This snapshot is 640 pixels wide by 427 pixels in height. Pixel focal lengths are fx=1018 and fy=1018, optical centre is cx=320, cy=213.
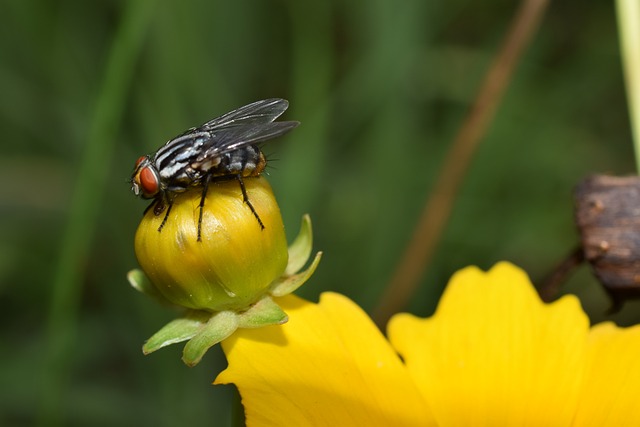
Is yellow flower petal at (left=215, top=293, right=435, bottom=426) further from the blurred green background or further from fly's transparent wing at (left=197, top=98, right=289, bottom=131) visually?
the blurred green background

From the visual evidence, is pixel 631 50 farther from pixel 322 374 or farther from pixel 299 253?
pixel 322 374

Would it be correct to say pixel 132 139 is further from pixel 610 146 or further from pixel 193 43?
pixel 610 146

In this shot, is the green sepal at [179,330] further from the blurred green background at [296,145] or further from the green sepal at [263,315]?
the blurred green background at [296,145]

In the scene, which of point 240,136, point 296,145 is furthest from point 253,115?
point 296,145

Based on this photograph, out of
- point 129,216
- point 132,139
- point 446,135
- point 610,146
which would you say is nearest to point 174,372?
point 129,216

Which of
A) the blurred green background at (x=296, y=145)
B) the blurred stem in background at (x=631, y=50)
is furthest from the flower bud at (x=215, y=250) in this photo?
the blurred green background at (x=296, y=145)

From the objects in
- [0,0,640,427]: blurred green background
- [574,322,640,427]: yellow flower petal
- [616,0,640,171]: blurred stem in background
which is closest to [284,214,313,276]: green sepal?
[574,322,640,427]: yellow flower petal
